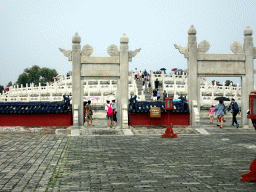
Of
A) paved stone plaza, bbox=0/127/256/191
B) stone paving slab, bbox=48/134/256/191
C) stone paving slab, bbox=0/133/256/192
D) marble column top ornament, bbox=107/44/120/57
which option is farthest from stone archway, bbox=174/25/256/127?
stone paving slab, bbox=48/134/256/191

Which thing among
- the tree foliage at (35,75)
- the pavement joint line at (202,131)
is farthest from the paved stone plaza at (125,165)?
the tree foliage at (35,75)

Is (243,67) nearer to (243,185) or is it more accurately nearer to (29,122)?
(29,122)

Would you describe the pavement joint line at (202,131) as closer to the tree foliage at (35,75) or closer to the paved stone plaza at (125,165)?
the paved stone plaza at (125,165)

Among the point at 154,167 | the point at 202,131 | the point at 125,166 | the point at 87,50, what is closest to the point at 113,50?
the point at 87,50

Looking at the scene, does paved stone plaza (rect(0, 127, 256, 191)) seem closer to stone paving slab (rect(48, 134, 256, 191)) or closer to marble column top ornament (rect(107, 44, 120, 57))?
stone paving slab (rect(48, 134, 256, 191))

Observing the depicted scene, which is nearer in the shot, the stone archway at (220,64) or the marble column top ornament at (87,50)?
the marble column top ornament at (87,50)

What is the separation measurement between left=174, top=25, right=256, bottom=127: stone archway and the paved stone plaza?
244 inches

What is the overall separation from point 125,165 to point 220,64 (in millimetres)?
11920

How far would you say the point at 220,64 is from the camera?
18.7 metres

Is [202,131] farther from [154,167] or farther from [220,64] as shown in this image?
[154,167]

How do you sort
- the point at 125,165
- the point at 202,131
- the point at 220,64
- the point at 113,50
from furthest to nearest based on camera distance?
1. the point at 220,64
2. the point at 113,50
3. the point at 202,131
4. the point at 125,165

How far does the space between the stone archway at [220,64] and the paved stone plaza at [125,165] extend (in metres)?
6.20

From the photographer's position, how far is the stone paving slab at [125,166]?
6355 millimetres

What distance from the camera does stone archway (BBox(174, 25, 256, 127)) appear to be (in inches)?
727
